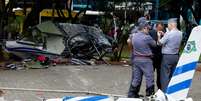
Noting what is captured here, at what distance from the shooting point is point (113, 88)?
581 inches

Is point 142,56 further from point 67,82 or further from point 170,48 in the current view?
point 67,82

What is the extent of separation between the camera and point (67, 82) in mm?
15914

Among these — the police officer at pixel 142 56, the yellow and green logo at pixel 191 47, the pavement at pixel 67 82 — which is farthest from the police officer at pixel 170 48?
the yellow and green logo at pixel 191 47

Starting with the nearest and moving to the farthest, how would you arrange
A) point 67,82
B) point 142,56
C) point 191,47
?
point 191,47, point 142,56, point 67,82

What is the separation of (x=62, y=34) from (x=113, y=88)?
750cm

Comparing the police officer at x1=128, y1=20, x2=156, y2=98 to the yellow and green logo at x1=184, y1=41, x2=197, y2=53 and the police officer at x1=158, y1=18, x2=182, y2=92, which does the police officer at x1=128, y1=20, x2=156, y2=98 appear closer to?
the police officer at x1=158, y1=18, x2=182, y2=92

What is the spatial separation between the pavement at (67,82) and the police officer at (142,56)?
131 cm

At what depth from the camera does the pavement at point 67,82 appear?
1356 cm

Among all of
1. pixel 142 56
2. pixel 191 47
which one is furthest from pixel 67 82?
pixel 191 47

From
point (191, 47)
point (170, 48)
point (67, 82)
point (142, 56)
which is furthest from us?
point (67, 82)

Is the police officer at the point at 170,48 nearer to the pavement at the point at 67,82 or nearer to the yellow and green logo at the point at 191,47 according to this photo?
the pavement at the point at 67,82

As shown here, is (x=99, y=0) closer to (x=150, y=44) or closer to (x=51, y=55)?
(x=51, y=55)

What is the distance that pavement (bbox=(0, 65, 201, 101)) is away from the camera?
13.6 metres

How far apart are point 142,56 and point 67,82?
174 inches
